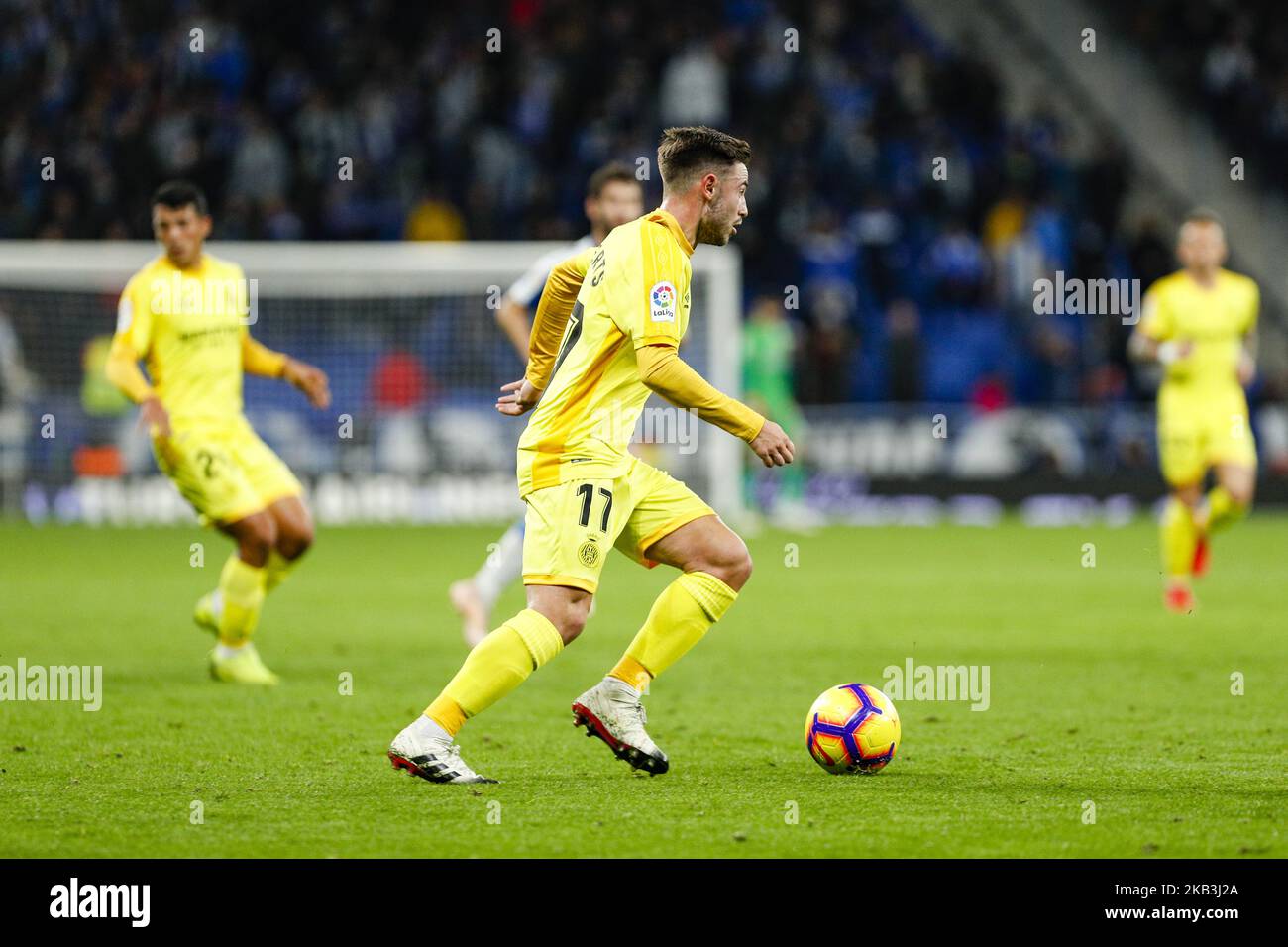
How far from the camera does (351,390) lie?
20.4 metres

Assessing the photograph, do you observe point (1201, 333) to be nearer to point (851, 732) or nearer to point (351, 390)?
point (851, 732)

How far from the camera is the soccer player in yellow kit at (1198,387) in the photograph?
12500 millimetres

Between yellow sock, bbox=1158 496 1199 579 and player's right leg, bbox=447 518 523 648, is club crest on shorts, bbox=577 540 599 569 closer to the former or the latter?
player's right leg, bbox=447 518 523 648

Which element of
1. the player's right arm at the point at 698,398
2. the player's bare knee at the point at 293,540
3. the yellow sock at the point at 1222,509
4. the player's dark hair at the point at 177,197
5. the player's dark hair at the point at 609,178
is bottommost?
the player's bare knee at the point at 293,540

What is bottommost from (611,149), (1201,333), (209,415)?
(209,415)

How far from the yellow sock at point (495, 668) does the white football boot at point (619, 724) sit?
1.02 feet

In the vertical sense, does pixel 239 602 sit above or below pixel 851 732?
above

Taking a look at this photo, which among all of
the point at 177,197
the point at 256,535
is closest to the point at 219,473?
the point at 256,535

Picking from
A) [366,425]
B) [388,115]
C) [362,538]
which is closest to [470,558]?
[362,538]

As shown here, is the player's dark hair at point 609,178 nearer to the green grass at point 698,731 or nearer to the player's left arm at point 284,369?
the player's left arm at point 284,369

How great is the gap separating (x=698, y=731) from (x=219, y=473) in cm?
302

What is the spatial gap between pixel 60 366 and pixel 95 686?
1198 cm

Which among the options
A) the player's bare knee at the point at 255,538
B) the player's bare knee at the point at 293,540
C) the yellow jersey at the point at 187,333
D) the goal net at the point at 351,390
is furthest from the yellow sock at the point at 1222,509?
Result: the goal net at the point at 351,390

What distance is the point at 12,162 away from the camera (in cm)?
2322
